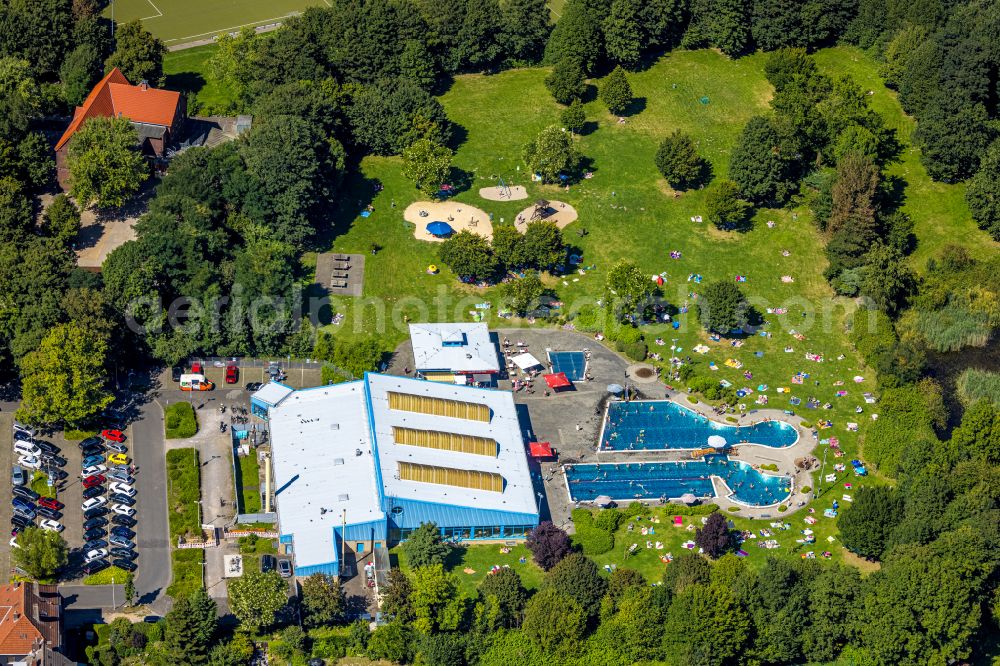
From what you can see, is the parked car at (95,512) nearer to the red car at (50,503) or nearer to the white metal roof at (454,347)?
the red car at (50,503)

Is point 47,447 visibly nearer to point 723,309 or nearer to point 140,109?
point 140,109

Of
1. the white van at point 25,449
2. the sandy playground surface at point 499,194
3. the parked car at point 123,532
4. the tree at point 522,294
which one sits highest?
the sandy playground surface at point 499,194

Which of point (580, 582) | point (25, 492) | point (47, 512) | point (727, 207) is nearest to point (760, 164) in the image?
point (727, 207)

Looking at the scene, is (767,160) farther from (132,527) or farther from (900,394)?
(132,527)

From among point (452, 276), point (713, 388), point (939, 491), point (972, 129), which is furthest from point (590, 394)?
point (972, 129)

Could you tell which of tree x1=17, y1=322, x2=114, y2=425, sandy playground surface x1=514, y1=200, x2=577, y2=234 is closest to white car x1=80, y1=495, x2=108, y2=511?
tree x1=17, y1=322, x2=114, y2=425

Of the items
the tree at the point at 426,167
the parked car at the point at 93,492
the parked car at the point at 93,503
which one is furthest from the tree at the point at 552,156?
the parked car at the point at 93,503
